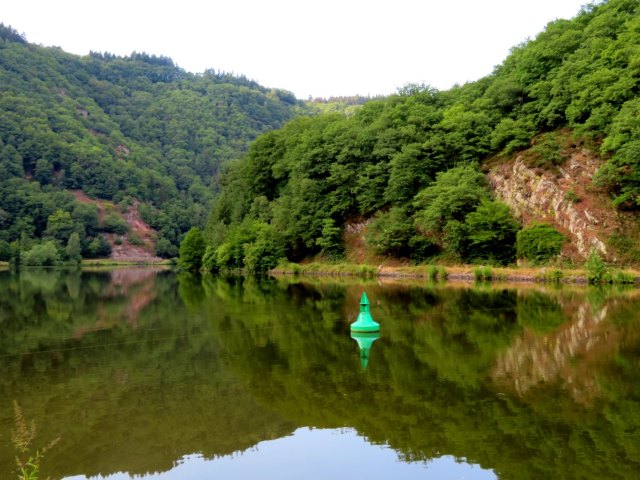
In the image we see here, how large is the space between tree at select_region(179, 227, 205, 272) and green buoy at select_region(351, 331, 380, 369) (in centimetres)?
7606

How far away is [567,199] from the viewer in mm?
50906

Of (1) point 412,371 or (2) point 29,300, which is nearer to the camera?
(1) point 412,371

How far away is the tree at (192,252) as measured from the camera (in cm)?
9231

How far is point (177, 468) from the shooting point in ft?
27.9

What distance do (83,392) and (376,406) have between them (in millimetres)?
6218

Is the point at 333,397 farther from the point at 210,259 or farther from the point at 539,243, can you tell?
the point at 210,259

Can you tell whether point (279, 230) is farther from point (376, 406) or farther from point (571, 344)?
point (376, 406)

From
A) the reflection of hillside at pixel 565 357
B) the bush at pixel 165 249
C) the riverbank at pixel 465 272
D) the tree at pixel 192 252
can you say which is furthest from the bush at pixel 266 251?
the bush at pixel 165 249

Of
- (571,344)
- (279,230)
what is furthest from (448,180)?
(571,344)

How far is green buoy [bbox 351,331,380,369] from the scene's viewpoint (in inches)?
591

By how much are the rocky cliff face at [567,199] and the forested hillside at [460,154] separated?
3.07 ft

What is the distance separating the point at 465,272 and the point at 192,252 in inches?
Result: 2031

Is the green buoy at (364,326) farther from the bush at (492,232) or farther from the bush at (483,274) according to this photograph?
the bush at (492,232)

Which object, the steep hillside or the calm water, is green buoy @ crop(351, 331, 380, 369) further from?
the steep hillside
